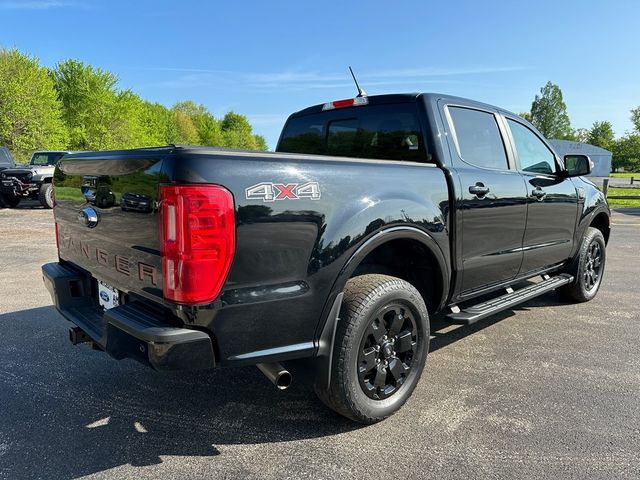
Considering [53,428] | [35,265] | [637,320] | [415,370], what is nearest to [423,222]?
[415,370]

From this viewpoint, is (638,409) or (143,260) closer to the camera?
(143,260)

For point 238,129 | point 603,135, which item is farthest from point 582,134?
point 238,129

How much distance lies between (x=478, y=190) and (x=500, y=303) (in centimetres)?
94

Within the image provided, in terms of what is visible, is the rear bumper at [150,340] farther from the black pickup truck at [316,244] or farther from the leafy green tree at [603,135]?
the leafy green tree at [603,135]

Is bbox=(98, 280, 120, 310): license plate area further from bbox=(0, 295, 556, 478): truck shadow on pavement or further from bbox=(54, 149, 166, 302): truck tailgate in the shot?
bbox=(0, 295, 556, 478): truck shadow on pavement

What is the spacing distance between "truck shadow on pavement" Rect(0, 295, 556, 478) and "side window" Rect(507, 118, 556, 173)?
2659mm

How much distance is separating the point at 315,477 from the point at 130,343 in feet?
3.46

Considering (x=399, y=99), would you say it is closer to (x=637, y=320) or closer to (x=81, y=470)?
(x=81, y=470)

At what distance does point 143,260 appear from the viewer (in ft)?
7.31

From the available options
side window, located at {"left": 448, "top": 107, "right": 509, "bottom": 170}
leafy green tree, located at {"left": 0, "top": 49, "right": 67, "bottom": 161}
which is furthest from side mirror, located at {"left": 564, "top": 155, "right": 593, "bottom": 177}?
leafy green tree, located at {"left": 0, "top": 49, "right": 67, "bottom": 161}

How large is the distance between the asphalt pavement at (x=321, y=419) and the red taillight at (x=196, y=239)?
935 millimetres

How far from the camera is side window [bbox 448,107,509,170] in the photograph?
3402 mm

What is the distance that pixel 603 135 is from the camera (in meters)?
Result: 99.4

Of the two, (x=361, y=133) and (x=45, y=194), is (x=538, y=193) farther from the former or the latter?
(x=45, y=194)
